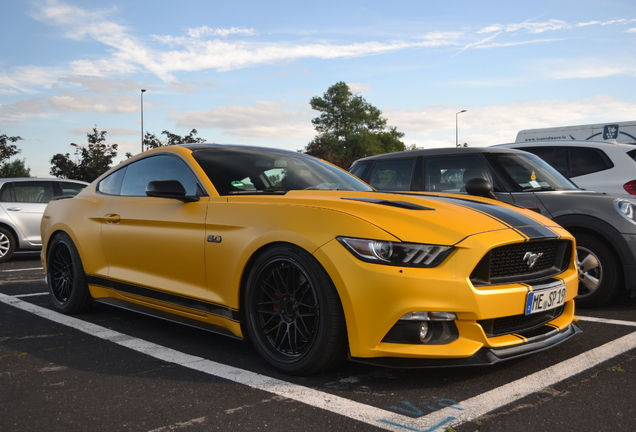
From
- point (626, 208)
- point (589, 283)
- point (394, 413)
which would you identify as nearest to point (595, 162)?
point (626, 208)

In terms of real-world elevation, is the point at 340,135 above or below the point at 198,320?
above

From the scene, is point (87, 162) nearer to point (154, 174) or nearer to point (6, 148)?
point (6, 148)

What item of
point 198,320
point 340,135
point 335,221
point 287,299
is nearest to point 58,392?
point 198,320

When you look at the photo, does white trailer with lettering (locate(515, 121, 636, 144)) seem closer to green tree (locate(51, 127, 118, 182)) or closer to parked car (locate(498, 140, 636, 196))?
parked car (locate(498, 140, 636, 196))

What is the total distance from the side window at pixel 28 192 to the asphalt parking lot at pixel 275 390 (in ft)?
23.6

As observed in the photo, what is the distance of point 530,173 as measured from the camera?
612cm

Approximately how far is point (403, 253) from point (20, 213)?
961 centimetres

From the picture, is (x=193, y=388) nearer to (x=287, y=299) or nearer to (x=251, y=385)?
(x=251, y=385)

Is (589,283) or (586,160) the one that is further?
(586,160)

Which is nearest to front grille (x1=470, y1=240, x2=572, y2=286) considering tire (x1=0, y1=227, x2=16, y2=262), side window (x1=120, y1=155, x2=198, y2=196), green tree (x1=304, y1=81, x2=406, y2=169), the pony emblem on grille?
the pony emblem on grille

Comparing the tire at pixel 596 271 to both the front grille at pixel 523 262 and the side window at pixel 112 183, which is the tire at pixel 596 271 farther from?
the side window at pixel 112 183

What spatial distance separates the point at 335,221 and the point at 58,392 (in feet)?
5.92

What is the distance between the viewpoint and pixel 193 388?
3.27 metres

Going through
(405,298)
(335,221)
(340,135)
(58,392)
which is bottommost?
(58,392)
